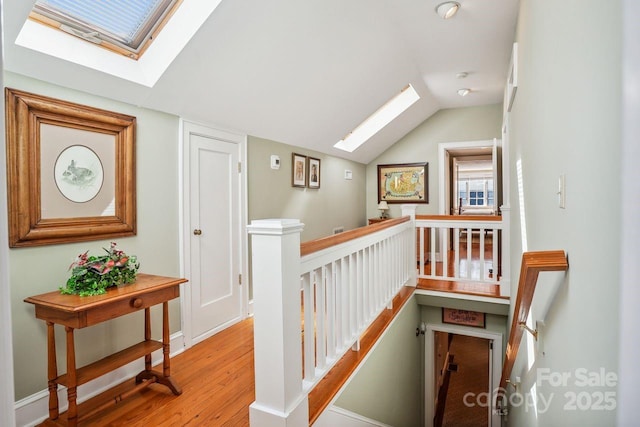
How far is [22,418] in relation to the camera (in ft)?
6.17

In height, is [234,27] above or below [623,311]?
above

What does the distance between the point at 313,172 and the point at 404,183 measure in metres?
2.07

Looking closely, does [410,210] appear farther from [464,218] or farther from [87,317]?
[87,317]

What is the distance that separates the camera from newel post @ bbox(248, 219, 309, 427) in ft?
4.77

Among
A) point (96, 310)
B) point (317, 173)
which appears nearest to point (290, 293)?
point (96, 310)

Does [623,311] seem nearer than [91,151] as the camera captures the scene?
Yes

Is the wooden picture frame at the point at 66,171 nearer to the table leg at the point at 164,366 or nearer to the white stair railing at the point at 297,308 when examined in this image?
the table leg at the point at 164,366

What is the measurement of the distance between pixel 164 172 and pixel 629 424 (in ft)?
9.24

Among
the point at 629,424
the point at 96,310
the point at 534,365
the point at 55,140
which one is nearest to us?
the point at 629,424

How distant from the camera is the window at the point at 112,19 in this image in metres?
1.93

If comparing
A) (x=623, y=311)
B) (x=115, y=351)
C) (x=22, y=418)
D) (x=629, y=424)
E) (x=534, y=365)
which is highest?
(x=623, y=311)

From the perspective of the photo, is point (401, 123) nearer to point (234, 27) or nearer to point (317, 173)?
point (317, 173)

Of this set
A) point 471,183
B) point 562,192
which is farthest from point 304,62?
point 471,183

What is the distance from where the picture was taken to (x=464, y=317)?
395 centimetres
